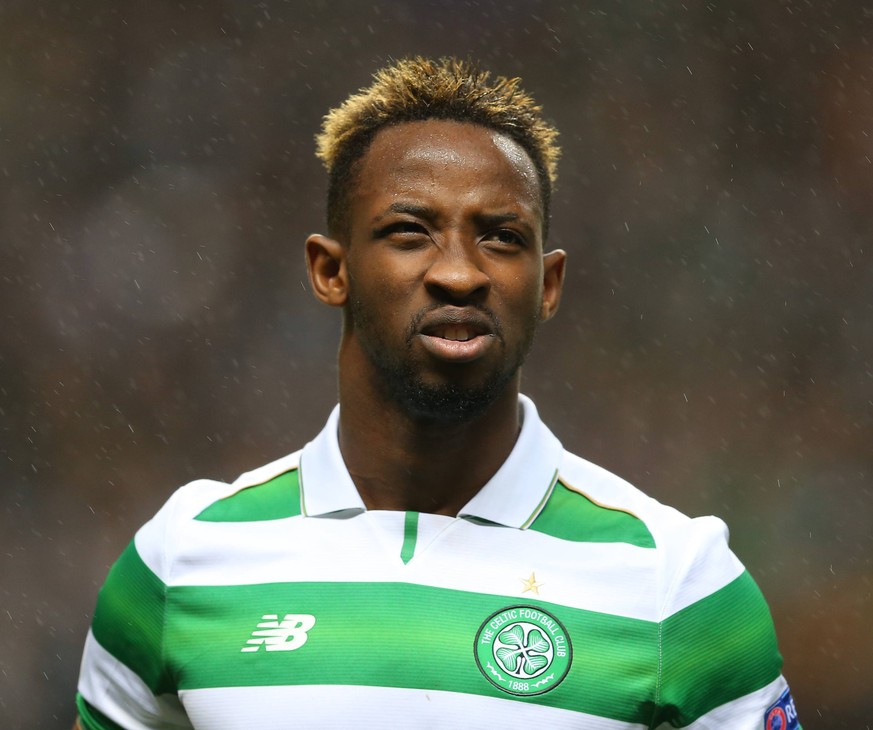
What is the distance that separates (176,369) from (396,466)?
4.60m

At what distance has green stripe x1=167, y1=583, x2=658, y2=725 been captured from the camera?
8.16ft

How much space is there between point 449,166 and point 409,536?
663 mm

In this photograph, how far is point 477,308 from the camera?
2.50 metres

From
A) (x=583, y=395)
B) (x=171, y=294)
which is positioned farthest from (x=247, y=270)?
(x=583, y=395)

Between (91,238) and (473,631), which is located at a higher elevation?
(91,238)

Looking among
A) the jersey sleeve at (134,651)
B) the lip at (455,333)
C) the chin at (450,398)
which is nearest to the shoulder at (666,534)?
the chin at (450,398)

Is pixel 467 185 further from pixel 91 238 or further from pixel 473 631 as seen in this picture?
→ pixel 91 238

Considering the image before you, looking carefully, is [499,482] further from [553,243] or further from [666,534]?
Answer: [553,243]

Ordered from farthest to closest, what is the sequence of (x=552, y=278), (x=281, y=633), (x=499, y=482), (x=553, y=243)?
(x=553, y=243) < (x=552, y=278) < (x=499, y=482) < (x=281, y=633)

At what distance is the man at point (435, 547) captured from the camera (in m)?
2.50

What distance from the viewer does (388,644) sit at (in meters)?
2.53

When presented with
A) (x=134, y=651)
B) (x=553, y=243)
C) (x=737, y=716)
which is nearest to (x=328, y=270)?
(x=134, y=651)

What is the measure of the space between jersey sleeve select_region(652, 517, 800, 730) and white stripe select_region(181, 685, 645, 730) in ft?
0.31

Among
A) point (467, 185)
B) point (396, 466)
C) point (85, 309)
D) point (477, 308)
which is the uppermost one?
point (85, 309)
